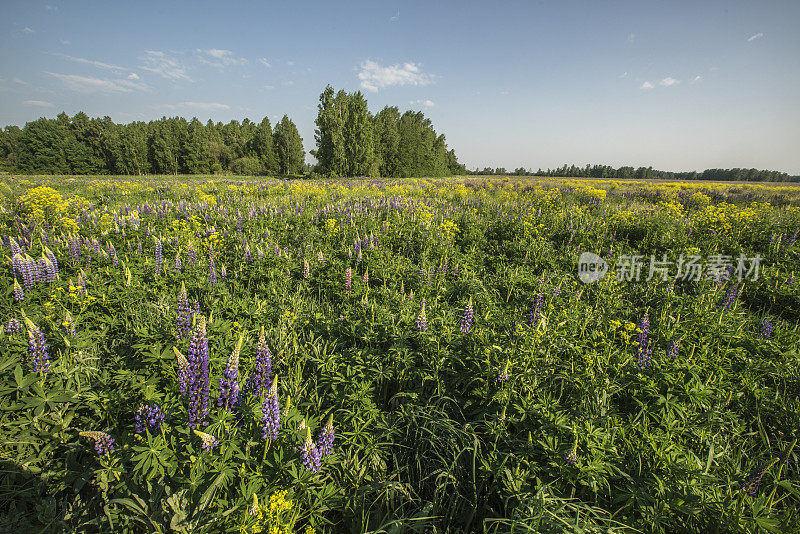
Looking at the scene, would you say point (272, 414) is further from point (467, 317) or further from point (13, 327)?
point (13, 327)

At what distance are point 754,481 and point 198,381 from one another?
3.86 meters

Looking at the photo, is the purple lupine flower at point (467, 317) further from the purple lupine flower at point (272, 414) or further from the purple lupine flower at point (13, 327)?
the purple lupine flower at point (13, 327)

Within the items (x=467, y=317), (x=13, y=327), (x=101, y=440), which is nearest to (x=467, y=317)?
(x=467, y=317)

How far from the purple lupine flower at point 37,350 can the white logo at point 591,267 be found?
7.20 metres

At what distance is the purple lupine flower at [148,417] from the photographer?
208 cm

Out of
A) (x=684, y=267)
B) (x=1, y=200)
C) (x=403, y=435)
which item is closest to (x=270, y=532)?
(x=403, y=435)

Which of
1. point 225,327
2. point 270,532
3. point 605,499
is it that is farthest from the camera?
point 225,327

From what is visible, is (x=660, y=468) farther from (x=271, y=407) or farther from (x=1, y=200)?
(x=1, y=200)

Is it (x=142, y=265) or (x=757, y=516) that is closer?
(x=757, y=516)

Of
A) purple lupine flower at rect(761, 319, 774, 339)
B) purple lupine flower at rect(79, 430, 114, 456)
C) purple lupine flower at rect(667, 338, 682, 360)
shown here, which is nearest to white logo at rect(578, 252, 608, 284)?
purple lupine flower at rect(761, 319, 774, 339)

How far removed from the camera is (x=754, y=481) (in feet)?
6.84

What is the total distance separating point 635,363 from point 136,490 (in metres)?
4.37

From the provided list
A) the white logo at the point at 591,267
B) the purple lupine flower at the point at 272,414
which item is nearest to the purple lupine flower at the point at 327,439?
the purple lupine flower at the point at 272,414

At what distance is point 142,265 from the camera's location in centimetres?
487
